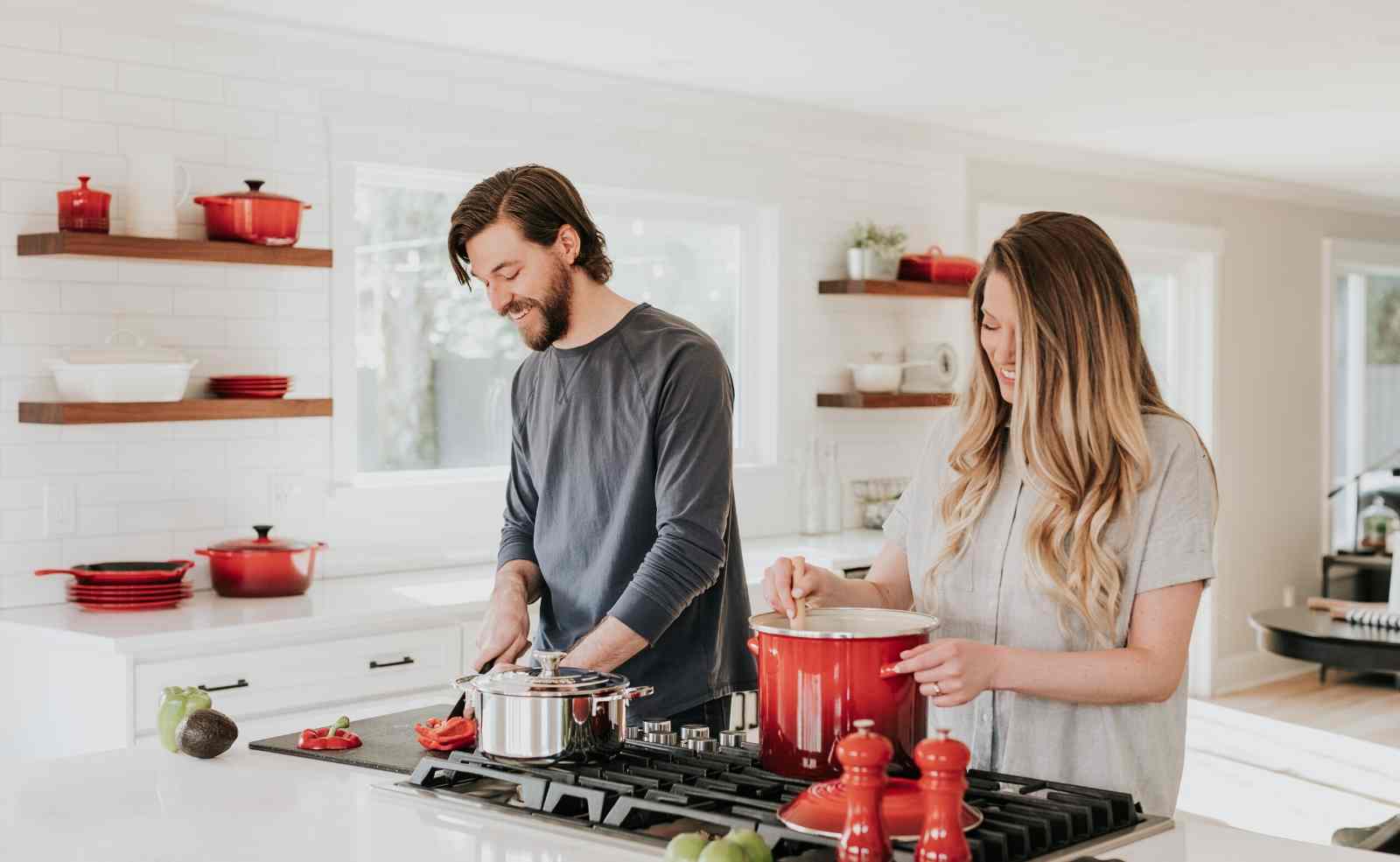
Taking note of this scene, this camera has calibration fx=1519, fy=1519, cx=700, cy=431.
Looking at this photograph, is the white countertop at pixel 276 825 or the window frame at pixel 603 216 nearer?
the white countertop at pixel 276 825

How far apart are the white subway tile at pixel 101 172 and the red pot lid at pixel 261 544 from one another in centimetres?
89

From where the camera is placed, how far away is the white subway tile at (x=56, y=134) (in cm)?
372

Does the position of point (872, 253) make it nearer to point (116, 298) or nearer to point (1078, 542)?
point (116, 298)

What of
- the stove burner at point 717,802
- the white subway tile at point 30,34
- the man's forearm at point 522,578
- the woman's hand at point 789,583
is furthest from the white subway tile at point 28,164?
the woman's hand at point 789,583

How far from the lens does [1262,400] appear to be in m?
8.02

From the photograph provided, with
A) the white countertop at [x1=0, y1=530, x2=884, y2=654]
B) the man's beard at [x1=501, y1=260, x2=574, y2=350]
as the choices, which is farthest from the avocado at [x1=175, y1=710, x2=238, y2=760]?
the white countertop at [x1=0, y1=530, x2=884, y2=654]

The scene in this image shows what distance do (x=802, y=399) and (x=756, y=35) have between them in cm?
171

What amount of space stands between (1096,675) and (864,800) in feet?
1.72

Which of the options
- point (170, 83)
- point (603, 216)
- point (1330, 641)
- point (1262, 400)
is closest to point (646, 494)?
point (170, 83)

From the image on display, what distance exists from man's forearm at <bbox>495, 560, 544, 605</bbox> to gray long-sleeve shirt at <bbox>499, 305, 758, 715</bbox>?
0.09 feet

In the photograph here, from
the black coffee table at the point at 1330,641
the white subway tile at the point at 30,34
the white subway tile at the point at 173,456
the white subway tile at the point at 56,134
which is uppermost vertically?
the white subway tile at the point at 30,34

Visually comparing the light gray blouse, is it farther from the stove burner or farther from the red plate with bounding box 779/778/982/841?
the red plate with bounding box 779/778/982/841

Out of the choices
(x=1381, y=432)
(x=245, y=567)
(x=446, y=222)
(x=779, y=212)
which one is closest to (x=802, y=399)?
(x=779, y=212)

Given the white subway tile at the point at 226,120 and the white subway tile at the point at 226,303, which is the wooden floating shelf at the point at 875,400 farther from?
the white subway tile at the point at 226,120
